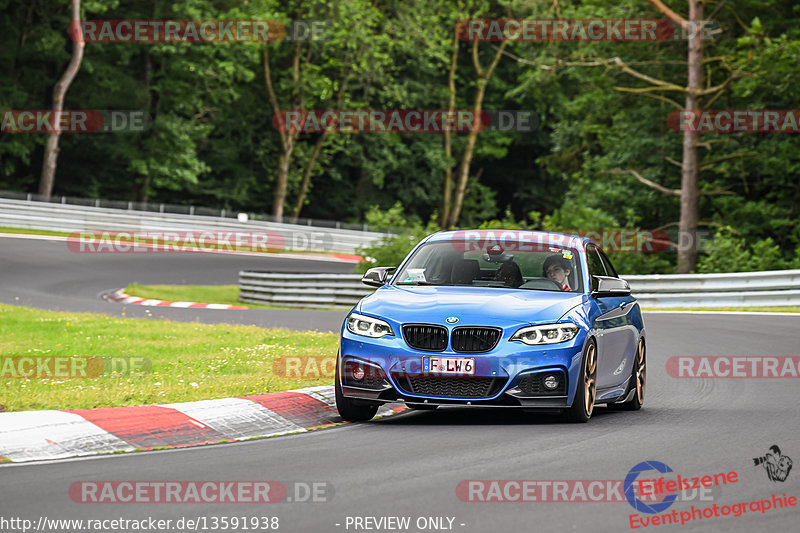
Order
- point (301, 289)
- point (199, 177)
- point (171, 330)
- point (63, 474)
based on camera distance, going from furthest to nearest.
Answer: point (199, 177)
point (301, 289)
point (171, 330)
point (63, 474)

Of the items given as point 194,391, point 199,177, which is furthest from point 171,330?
point 199,177

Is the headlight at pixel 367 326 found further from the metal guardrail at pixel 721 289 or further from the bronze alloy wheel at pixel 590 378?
the metal guardrail at pixel 721 289

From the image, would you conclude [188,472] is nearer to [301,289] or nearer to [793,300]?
[793,300]

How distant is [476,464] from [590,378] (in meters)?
2.43

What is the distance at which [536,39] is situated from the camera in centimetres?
3728

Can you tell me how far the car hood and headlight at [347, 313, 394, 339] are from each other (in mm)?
57

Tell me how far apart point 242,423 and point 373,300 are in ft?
4.86

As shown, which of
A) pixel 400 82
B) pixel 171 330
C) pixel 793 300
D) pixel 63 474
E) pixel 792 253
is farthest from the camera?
pixel 400 82

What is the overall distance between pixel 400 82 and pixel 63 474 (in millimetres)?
62360

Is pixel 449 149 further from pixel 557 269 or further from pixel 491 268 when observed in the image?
pixel 557 269

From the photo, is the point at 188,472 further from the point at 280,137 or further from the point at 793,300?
the point at 280,137

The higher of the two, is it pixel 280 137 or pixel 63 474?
pixel 280 137

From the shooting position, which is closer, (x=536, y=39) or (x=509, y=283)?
(x=509, y=283)

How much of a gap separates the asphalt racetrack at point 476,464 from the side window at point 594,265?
1.19m
